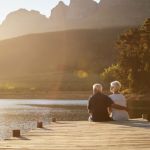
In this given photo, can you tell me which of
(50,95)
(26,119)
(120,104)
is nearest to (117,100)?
(120,104)

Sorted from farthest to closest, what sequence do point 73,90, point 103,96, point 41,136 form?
point 73,90 → point 103,96 → point 41,136

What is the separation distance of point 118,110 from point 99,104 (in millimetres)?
759

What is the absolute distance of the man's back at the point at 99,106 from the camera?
59.4 ft

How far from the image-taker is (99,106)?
1827cm

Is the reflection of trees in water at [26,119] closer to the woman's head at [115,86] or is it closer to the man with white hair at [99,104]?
the man with white hair at [99,104]

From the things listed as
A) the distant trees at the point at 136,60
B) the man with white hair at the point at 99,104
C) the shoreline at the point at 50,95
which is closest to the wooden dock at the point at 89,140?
the man with white hair at the point at 99,104

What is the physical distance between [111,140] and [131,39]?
3150 inches

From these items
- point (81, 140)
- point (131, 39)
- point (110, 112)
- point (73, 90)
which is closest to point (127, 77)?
point (131, 39)

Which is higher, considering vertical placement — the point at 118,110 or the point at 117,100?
the point at 117,100

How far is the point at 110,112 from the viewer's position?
1892 cm

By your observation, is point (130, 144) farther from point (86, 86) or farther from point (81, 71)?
point (81, 71)

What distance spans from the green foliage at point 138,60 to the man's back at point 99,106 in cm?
6635

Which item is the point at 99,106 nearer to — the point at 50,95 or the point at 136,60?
the point at 136,60

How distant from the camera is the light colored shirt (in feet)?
60.1
